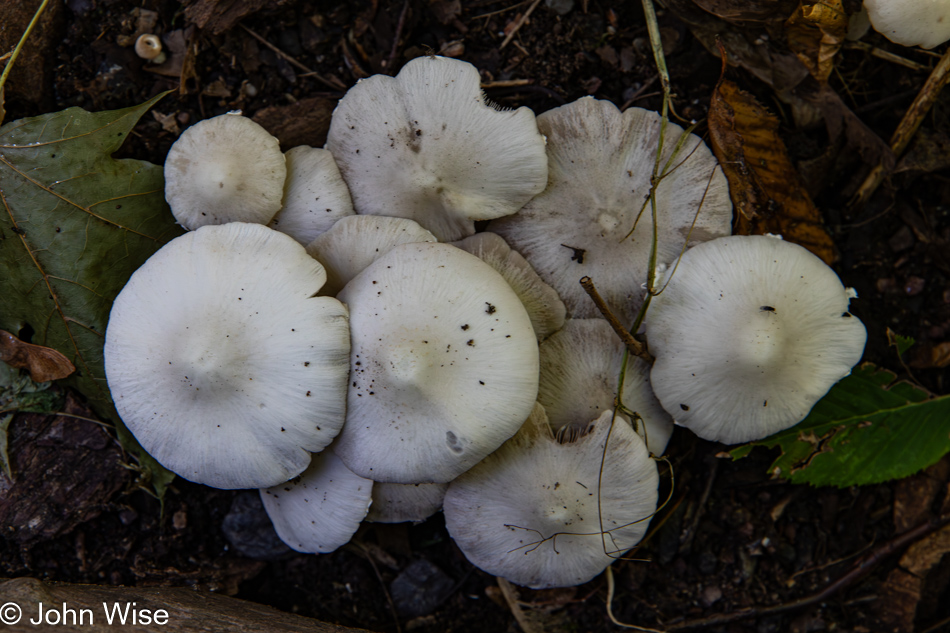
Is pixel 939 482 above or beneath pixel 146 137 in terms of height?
beneath

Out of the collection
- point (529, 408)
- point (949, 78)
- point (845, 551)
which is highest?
point (949, 78)

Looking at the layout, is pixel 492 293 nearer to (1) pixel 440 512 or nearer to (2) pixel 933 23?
(1) pixel 440 512

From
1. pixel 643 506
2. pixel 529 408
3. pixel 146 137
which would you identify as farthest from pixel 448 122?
pixel 643 506

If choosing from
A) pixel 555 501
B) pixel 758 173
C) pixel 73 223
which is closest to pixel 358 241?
pixel 73 223

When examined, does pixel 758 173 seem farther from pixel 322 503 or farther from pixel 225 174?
pixel 322 503

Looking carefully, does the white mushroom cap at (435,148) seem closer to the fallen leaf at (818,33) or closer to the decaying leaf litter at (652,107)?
the decaying leaf litter at (652,107)

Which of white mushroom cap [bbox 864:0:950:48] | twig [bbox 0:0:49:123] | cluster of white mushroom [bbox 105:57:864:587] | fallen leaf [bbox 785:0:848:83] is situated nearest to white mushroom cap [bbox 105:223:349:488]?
cluster of white mushroom [bbox 105:57:864:587]
